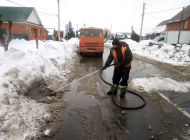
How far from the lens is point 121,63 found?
6008 mm

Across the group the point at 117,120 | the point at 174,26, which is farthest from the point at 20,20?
the point at 117,120

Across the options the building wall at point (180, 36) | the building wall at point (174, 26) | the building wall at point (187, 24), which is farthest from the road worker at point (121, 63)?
the building wall at point (174, 26)

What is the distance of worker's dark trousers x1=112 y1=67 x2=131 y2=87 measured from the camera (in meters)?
6.21

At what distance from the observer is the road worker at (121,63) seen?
19.4 ft

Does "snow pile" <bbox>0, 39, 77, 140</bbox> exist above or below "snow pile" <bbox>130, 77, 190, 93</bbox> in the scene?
above

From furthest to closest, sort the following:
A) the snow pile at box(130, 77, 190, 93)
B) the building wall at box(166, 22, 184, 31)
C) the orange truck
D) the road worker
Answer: the building wall at box(166, 22, 184, 31) → the orange truck → the snow pile at box(130, 77, 190, 93) → the road worker

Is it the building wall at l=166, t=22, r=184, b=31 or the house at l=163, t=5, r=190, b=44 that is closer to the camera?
the house at l=163, t=5, r=190, b=44

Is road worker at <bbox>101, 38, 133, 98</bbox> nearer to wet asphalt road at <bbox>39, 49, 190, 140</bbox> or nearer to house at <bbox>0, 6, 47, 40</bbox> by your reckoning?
wet asphalt road at <bbox>39, 49, 190, 140</bbox>

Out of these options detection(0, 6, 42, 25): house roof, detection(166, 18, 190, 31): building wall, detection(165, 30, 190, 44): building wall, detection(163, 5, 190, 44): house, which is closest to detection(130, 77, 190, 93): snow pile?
detection(0, 6, 42, 25): house roof

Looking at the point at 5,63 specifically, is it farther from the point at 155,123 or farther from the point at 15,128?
the point at 155,123

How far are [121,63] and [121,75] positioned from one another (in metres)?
0.54

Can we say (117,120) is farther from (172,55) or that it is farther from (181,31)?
(181,31)

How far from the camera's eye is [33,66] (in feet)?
25.5

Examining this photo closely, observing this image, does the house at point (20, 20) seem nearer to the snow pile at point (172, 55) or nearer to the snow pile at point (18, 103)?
the snow pile at point (172, 55)
